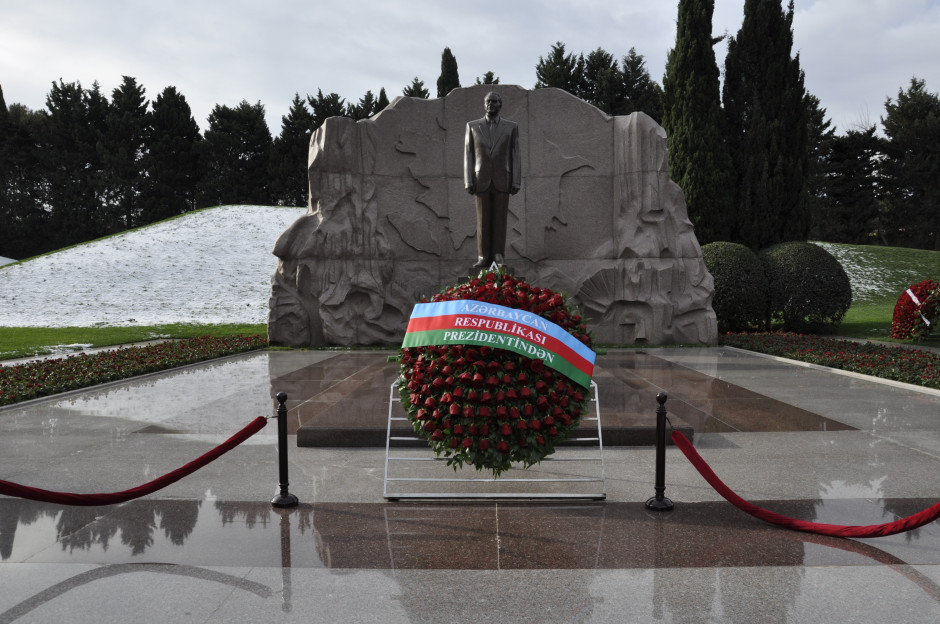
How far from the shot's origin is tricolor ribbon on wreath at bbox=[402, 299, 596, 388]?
360 cm

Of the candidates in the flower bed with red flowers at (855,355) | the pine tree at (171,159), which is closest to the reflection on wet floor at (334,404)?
the flower bed with red flowers at (855,355)

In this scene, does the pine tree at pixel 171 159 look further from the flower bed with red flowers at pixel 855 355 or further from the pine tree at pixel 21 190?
the flower bed with red flowers at pixel 855 355

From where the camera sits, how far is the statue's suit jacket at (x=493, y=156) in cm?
805

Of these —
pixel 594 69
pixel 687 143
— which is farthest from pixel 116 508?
pixel 594 69

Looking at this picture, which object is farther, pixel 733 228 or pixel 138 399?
pixel 733 228

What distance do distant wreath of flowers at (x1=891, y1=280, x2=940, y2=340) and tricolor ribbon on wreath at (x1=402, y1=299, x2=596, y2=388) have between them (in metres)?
13.2

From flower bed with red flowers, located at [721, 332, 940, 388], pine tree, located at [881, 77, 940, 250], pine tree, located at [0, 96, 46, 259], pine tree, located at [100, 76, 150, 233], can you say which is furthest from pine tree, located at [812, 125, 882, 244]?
pine tree, located at [0, 96, 46, 259]

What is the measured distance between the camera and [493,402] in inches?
142

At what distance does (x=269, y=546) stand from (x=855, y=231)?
146 feet

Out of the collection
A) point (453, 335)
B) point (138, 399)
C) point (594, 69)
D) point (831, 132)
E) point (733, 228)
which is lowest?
point (138, 399)

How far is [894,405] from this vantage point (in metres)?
6.79

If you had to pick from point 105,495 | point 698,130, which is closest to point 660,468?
point 105,495

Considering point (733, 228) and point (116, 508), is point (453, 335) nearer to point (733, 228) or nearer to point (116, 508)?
point (116, 508)

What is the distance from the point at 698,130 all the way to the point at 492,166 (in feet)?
48.7
